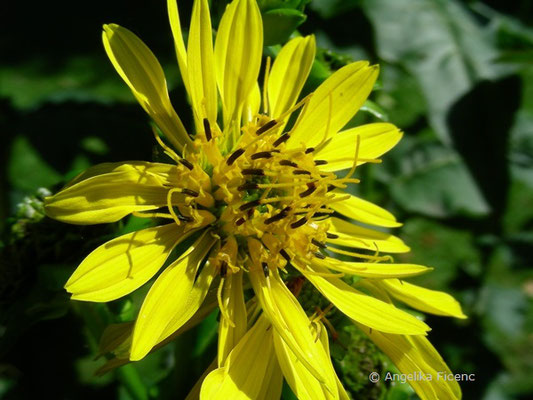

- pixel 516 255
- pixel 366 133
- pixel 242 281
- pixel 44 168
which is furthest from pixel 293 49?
pixel 516 255

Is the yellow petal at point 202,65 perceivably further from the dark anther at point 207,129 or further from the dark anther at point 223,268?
the dark anther at point 223,268

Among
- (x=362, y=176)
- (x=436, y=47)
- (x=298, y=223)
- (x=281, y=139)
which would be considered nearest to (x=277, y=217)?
(x=298, y=223)

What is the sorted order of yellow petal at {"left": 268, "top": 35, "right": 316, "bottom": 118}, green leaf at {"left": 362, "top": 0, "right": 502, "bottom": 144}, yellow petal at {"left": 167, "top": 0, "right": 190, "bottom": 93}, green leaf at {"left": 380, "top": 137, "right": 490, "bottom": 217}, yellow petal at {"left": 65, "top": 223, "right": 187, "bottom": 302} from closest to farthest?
1. yellow petal at {"left": 65, "top": 223, "right": 187, "bottom": 302}
2. yellow petal at {"left": 167, "top": 0, "right": 190, "bottom": 93}
3. yellow petal at {"left": 268, "top": 35, "right": 316, "bottom": 118}
4. green leaf at {"left": 362, "top": 0, "right": 502, "bottom": 144}
5. green leaf at {"left": 380, "top": 137, "right": 490, "bottom": 217}

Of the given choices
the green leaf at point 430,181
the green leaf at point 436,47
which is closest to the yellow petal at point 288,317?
the green leaf at point 436,47

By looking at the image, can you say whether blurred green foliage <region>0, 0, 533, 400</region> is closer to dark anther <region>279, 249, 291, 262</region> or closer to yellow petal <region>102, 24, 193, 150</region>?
yellow petal <region>102, 24, 193, 150</region>

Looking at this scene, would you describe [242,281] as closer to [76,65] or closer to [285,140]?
[285,140]

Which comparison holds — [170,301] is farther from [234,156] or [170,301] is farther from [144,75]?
[144,75]

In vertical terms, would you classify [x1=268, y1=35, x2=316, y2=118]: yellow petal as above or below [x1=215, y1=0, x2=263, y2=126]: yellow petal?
below

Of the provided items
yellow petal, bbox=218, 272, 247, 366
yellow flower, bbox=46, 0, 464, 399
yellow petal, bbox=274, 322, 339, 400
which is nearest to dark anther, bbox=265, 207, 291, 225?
yellow flower, bbox=46, 0, 464, 399
